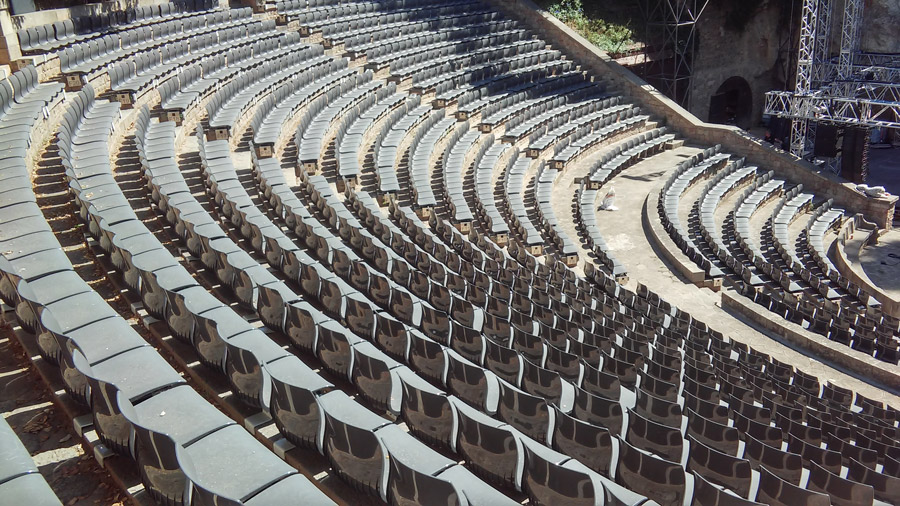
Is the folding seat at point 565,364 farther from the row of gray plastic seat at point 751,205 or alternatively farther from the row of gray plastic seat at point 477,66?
the row of gray plastic seat at point 477,66

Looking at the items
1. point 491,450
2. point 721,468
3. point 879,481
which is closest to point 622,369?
point 721,468

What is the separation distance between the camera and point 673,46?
94.5 ft

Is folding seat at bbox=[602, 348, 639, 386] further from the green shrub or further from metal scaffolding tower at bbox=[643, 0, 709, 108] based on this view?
the green shrub

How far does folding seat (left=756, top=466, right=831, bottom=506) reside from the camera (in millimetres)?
5613

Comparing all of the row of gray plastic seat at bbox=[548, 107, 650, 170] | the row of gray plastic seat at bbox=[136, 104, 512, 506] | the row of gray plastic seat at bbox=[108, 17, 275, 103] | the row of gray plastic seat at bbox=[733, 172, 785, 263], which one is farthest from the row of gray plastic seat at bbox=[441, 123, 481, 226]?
the row of gray plastic seat at bbox=[136, 104, 512, 506]

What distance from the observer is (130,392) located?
527cm

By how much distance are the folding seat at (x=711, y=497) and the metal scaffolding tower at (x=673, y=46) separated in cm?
2414

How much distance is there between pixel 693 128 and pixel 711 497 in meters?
20.6

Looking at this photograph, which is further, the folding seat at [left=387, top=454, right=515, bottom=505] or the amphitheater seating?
the amphitheater seating

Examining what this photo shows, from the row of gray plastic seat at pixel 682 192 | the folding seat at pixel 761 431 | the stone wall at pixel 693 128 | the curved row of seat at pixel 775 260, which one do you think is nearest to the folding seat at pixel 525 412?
the folding seat at pixel 761 431

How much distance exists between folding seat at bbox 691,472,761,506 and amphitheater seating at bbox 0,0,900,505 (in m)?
0.03

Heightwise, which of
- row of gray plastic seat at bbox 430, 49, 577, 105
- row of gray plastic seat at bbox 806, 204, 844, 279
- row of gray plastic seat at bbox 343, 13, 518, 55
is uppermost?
row of gray plastic seat at bbox 343, 13, 518, 55

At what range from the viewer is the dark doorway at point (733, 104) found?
32156 mm

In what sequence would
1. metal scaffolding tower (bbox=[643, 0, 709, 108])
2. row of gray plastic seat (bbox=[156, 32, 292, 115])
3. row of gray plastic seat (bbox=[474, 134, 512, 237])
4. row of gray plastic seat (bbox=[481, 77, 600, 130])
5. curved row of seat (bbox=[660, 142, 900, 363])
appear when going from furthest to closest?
metal scaffolding tower (bbox=[643, 0, 709, 108]), row of gray plastic seat (bbox=[481, 77, 600, 130]), row of gray plastic seat (bbox=[156, 32, 292, 115]), row of gray plastic seat (bbox=[474, 134, 512, 237]), curved row of seat (bbox=[660, 142, 900, 363])
